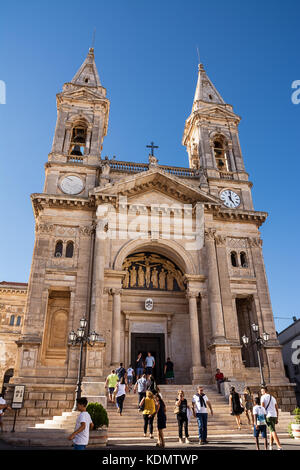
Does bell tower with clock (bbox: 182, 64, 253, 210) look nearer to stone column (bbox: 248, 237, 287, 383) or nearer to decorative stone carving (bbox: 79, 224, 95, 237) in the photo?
stone column (bbox: 248, 237, 287, 383)

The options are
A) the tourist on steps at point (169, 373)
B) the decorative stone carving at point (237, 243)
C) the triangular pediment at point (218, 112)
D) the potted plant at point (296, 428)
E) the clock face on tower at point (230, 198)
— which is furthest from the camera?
the triangular pediment at point (218, 112)

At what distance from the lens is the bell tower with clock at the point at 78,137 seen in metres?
25.8

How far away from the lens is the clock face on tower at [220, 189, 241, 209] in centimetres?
2722

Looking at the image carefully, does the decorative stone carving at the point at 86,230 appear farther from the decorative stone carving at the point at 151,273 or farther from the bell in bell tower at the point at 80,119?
the bell in bell tower at the point at 80,119

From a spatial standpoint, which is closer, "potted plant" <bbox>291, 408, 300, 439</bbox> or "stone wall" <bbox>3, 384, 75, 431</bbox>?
"potted plant" <bbox>291, 408, 300, 439</bbox>

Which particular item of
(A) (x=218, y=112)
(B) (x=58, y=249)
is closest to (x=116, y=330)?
(B) (x=58, y=249)

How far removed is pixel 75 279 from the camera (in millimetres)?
22500

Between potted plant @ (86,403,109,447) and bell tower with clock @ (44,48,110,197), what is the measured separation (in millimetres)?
16333

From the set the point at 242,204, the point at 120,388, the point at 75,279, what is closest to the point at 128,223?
the point at 75,279

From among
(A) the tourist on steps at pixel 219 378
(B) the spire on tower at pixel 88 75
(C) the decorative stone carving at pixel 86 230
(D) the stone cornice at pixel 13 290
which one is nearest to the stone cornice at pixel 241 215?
(C) the decorative stone carving at pixel 86 230

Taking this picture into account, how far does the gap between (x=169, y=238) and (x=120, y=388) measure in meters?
11.4

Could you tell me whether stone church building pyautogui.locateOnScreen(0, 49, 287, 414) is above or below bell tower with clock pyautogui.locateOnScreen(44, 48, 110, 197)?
below

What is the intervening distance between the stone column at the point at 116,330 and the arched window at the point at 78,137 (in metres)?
13.5

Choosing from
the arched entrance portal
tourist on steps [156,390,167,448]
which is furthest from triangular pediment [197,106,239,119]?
tourist on steps [156,390,167,448]
